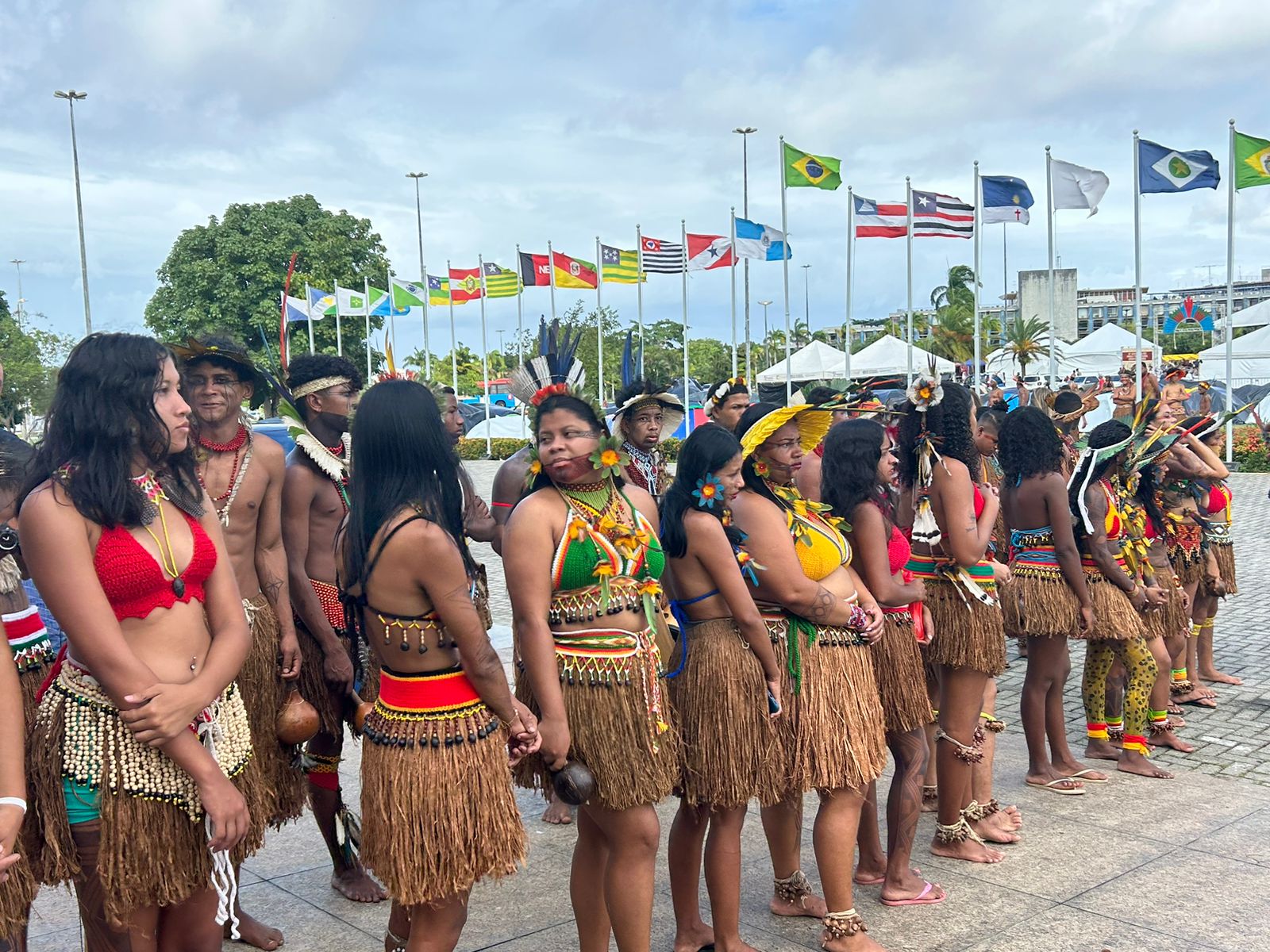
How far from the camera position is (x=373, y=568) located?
10.3 ft

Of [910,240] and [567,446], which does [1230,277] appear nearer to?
[910,240]

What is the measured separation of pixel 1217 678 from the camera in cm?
777

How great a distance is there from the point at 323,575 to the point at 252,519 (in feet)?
1.48

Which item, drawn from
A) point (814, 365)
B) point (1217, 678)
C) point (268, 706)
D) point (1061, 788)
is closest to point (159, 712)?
point (268, 706)

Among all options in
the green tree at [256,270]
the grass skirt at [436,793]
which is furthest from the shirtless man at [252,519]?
the green tree at [256,270]

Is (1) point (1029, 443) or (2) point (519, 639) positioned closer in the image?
(2) point (519, 639)

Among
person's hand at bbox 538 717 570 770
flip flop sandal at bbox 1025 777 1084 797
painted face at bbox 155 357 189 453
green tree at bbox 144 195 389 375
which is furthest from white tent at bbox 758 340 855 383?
painted face at bbox 155 357 189 453

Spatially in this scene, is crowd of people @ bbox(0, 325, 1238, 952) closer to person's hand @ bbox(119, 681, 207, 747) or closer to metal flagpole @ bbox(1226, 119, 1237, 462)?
person's hand @ bbox(119, 681, 207, 747)

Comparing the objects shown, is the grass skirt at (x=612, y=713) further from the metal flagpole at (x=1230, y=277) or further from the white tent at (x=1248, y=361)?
the white tent at (x=1248, y=361)

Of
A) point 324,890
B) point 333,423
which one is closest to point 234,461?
point 333,423

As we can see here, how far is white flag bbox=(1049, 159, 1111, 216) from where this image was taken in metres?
20.2

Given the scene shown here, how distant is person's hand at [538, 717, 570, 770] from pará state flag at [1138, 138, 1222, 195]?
19379mm

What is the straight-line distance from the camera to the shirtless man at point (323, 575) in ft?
14.7

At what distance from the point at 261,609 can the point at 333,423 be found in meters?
0.90
